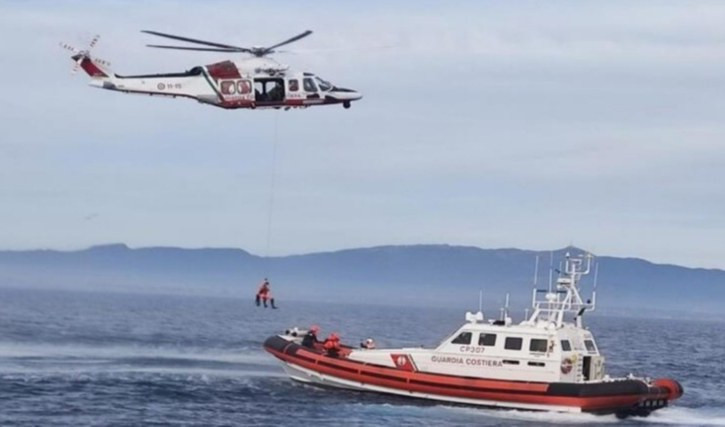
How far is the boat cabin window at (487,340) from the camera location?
172ft

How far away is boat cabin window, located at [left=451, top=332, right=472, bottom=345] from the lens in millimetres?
52844

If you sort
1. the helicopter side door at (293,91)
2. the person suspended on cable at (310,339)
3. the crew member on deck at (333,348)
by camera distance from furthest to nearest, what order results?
the person suspended on cable at (310,339) < the crew member on deck at (333,348) < the helicopter side door at (293,91)

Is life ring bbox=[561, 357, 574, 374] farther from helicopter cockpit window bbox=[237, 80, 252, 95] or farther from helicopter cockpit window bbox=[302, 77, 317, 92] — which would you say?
helicopter cockpit window bbox=[237, 80, 252, 95]

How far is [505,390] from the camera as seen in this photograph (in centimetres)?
5134

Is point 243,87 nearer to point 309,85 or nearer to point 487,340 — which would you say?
point 309,85

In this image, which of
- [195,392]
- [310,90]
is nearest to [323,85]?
[310,90]

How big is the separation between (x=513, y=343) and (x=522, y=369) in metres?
1.00

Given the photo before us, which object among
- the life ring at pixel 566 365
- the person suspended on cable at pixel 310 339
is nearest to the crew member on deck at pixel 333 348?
the person suspended on cable at pixel 310 339

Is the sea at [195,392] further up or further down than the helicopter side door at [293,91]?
further down

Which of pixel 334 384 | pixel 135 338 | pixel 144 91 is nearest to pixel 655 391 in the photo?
pixel 334 384

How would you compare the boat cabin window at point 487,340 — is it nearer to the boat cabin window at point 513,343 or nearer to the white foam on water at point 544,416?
the boat cabin window at point 513,343

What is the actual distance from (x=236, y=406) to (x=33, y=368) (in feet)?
34.6

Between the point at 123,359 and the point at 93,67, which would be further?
the point at 123,359

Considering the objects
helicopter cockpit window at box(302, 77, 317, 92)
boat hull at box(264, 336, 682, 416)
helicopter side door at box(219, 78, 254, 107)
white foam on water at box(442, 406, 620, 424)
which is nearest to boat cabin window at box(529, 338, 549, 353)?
boat hull at box(264, 336, 682, 416)
